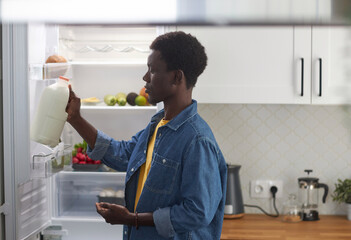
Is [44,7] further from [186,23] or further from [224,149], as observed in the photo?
[224,149]

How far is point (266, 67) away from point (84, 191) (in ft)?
3.60

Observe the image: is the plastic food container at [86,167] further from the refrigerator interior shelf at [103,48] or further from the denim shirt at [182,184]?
the denim shirt at [182,184]

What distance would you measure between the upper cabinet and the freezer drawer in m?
0.60

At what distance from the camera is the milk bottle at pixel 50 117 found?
1.47m

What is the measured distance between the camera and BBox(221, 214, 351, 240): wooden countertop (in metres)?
2.29

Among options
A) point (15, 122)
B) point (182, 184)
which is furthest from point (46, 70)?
point (182, 184)

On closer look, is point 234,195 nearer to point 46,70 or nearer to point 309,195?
point 309,195

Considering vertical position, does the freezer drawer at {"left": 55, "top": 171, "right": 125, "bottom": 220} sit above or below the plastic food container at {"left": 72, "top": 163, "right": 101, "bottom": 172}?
below

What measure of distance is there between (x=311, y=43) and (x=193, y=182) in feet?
4.32

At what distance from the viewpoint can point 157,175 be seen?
4.60 ft

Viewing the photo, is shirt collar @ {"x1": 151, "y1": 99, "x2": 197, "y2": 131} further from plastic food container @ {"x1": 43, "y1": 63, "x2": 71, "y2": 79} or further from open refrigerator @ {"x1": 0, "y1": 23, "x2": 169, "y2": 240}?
plastic food container @ {"x1": 43, "y1": 63, "x2": 71, "y2": 79}

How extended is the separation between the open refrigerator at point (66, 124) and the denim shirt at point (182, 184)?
23.5 inches

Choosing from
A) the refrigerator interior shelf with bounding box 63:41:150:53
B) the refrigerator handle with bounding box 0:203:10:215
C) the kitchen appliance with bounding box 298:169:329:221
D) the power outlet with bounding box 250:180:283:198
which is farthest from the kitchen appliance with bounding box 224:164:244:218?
the refrigerator handle with bounding box 0:203:10:215

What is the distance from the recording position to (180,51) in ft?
4.52
